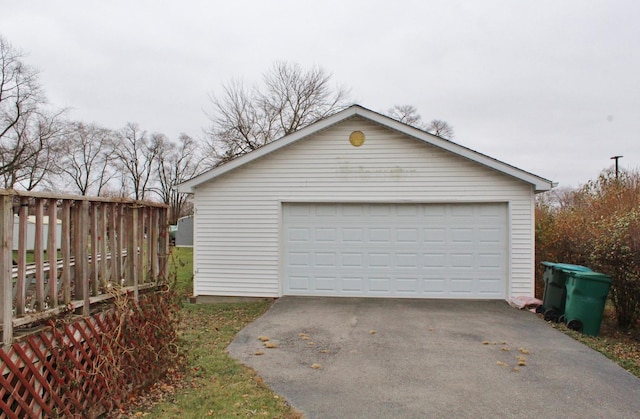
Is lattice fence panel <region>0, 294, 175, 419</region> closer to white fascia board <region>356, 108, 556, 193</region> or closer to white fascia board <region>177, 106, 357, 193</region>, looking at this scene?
white fascia board <region>177, 106, 357, 193</region>

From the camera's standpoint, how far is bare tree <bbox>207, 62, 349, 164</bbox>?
1093 inches

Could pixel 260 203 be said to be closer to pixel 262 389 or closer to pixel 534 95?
pixel 262 389

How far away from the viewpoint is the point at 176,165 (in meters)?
49.8

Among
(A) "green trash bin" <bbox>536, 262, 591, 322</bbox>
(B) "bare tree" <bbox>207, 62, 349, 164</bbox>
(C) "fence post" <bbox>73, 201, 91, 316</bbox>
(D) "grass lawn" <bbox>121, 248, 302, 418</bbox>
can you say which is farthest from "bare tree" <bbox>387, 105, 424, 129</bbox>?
(C) "fence post" <bbox>73, 201, 91, 316</bbox>

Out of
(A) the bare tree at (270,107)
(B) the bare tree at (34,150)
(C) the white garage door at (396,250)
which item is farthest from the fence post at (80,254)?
(B) the bare tree at (34,150)

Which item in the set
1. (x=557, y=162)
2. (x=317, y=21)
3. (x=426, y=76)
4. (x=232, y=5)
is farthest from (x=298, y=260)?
(x=557, y=162)

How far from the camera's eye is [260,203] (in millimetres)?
10016

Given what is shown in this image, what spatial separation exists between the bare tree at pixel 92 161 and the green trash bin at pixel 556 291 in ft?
147

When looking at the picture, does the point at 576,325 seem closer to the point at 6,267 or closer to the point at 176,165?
the point at 6,267

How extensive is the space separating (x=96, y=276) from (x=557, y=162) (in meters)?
34.7

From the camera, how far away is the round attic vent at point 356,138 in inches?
387

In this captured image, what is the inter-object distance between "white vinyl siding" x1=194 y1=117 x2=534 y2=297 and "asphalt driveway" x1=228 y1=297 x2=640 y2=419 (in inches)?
74.1

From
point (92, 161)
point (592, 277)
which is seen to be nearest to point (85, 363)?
point (592, 277)

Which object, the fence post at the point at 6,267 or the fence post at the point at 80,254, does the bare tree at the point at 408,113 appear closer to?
the fence post at the point at 80,254
